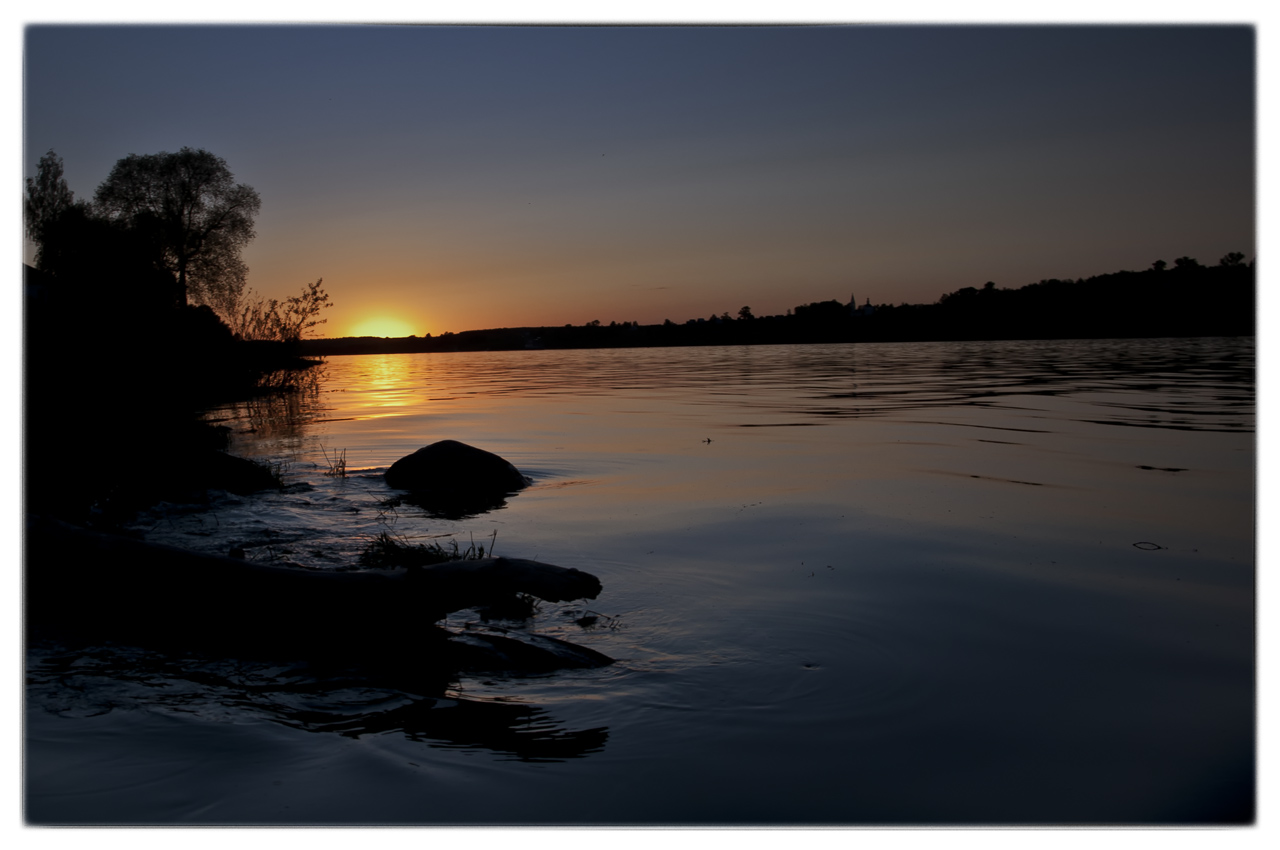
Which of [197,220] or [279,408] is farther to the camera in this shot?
[197,220]

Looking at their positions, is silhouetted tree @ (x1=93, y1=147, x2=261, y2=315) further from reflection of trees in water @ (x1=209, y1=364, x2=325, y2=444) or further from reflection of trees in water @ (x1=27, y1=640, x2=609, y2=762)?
reflection of trees in water @ (x1=27, y1=640, x2=609, y2=762)

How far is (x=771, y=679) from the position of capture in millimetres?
4797

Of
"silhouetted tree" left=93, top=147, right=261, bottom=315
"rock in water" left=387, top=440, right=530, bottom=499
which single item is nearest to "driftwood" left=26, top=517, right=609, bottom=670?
"rock in water" left=387, top=440, right=530, bottom=499

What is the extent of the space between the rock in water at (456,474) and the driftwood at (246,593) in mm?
6064

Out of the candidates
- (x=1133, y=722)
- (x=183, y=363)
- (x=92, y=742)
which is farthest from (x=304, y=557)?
(x=183, y=363)

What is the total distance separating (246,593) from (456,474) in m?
6.62

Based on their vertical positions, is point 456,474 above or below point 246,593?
above

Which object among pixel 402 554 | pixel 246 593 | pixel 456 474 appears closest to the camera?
pixel 246 593

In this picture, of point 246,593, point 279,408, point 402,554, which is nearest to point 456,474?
point 402,554

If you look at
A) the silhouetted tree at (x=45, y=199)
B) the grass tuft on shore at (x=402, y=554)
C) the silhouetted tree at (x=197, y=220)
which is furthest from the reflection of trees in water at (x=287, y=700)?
the silhouetted tree at (x=197, y=220)

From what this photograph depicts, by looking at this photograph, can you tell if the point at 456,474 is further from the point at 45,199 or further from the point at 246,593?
the point at 246,593

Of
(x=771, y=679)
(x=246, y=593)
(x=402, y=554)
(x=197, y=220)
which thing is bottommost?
(x=771, y=679)

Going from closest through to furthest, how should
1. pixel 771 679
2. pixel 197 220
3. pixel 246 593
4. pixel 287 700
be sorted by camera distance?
pixel 287 700 → pixel 246 593 → pixel 771 679 → pixel 197 220
